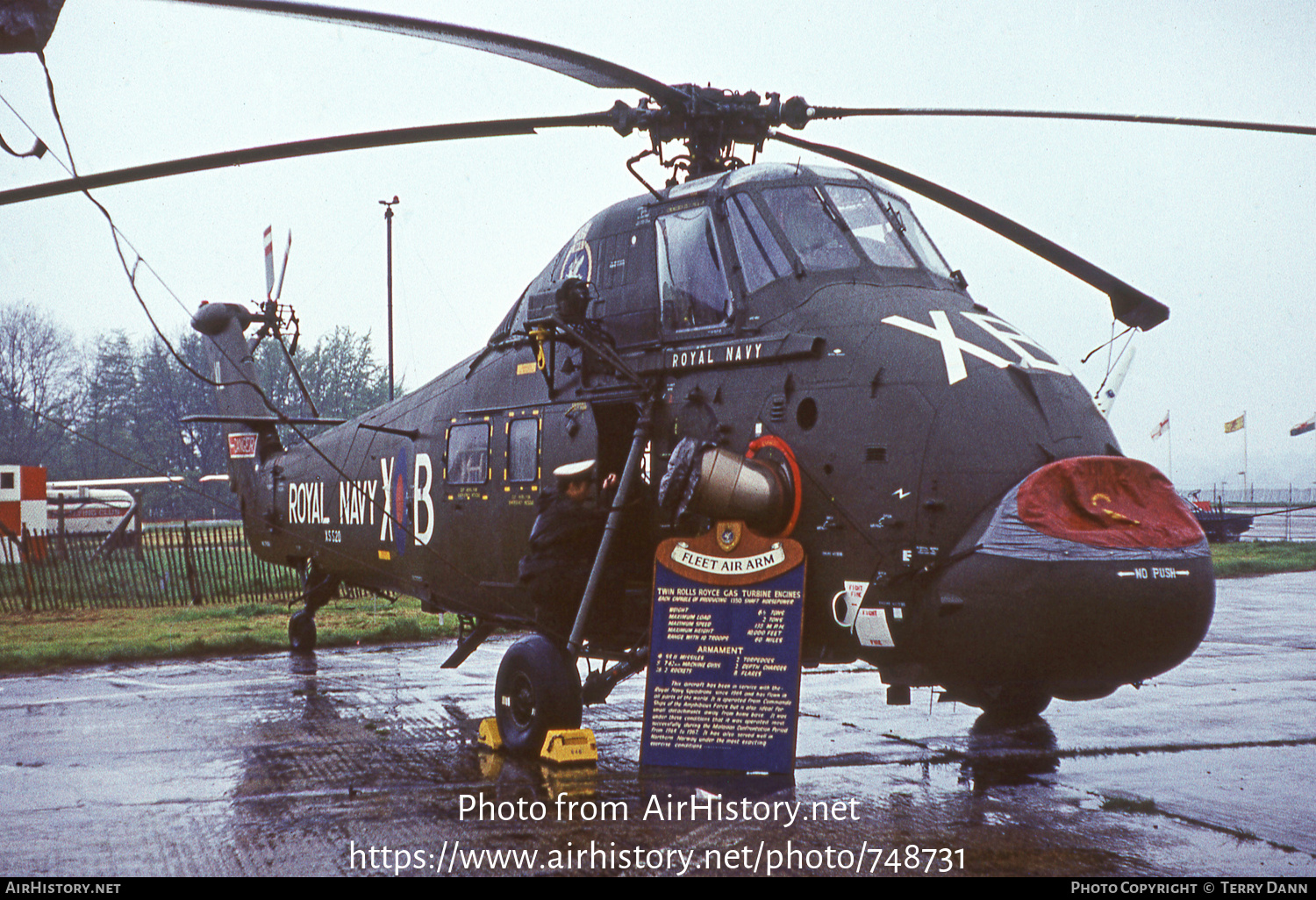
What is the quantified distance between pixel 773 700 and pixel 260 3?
194 inches

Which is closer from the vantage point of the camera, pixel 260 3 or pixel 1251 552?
pixel 260 3

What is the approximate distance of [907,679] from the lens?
6336 millimetres

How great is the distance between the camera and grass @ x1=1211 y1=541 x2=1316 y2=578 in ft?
86.1

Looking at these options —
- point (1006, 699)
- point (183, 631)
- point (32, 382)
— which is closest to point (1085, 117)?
point (1006, 699)

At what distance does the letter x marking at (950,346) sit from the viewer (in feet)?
21.1

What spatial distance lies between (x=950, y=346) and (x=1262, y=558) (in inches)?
1115

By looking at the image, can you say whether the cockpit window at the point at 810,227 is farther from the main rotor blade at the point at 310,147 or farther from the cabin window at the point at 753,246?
the main rotor blade at the point at 310,147

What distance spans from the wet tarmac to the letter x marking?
8.56 ft

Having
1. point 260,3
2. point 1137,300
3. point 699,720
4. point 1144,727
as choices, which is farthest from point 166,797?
point 1144,727

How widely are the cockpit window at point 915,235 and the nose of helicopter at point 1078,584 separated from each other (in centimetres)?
224

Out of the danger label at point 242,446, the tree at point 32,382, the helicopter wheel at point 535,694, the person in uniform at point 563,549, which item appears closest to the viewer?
the helicopter wheel at point 535,694

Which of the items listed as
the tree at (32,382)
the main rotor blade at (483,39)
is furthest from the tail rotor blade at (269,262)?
the tree at (32,382)

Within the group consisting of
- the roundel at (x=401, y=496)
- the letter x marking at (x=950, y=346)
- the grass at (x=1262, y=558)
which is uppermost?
the letter x marking at (x=950, y=346)
